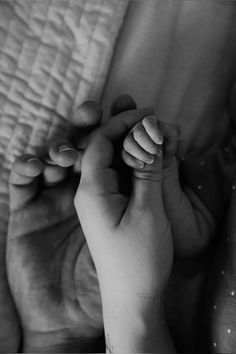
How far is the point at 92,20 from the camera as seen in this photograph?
0.87m

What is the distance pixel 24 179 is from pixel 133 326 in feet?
0.97

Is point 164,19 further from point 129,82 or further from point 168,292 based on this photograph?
point 168,292

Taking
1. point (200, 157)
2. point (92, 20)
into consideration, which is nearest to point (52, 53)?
point (92, 20)

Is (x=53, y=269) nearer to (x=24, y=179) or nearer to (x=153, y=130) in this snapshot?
(x=24, y=179)

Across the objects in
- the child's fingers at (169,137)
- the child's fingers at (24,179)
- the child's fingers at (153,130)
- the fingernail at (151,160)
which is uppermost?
the child's fingers at (153,130)

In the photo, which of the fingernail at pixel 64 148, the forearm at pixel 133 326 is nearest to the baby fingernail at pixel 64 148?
the fingernail at pixel 64 148

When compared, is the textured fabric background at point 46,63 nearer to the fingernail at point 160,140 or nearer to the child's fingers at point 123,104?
the child's fingers at point 123,104

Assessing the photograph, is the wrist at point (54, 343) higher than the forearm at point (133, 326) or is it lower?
lower

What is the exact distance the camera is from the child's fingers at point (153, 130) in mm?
732

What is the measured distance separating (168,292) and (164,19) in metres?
0.50

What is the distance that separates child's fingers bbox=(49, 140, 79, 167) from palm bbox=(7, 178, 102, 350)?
9 centimetres

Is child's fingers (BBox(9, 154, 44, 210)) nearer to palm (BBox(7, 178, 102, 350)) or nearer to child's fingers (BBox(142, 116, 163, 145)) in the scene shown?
palm (BBox(7, 178, 102, 350))

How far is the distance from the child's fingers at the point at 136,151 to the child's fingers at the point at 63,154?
3.7 inches

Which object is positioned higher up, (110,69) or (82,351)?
(110,69)
